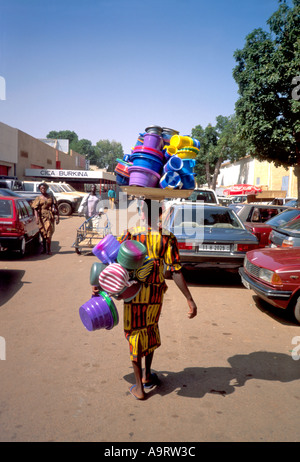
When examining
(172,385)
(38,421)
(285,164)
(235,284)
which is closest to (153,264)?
(172,385)

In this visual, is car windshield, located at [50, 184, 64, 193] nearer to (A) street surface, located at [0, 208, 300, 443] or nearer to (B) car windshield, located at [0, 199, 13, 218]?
(B) car windshield, located at [0, 199, 13, 218]

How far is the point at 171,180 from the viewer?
305 cm

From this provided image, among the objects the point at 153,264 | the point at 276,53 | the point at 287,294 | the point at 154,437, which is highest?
the point at 276,53

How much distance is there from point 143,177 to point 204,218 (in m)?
4.94

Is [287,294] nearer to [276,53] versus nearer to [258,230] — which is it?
[258,230]

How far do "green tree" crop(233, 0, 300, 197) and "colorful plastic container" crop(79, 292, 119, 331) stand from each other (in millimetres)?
12053

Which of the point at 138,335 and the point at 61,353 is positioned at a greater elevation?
the point at 138,335

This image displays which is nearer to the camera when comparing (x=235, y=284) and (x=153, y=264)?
(x=153, y=264)

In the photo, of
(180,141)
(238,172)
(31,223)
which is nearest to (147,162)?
(180,141)

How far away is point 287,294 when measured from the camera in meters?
5.05

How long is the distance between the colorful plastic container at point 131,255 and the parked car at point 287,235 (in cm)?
492

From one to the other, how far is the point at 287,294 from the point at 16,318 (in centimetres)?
378

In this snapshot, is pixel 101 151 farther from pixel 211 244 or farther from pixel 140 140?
pixel 140 140

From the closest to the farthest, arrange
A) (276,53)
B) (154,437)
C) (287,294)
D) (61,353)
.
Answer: (154,437) → (61,353) → (287,294) → (276,53)
